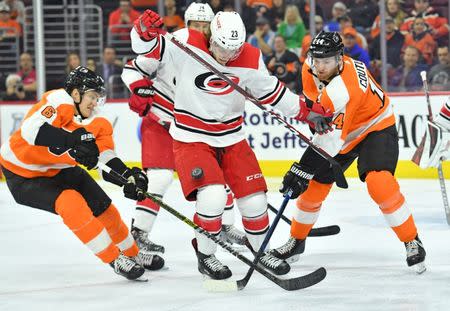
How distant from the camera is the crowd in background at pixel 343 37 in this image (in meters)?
8.08

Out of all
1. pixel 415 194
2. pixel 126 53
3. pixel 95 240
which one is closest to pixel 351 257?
pixel 95 240

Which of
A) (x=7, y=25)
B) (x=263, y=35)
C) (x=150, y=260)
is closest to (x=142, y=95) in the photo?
(x=150, y=260)

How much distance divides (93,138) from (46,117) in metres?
0.20

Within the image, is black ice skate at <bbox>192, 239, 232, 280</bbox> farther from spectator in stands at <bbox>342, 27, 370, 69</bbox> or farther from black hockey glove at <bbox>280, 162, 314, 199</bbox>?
spectator in stands at <bbox>342, 27, 370, 69</bbox>

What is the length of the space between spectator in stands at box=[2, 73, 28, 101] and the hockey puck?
5212 mm

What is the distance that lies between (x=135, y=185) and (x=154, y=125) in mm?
741

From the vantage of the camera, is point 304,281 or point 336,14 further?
point 336,14

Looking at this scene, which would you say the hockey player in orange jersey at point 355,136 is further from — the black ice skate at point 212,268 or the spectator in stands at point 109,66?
the spectator in stands at point 109,66

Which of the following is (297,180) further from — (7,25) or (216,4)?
(7,25)

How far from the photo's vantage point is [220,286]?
3.98m

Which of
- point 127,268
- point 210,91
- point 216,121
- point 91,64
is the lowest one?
point 91,64

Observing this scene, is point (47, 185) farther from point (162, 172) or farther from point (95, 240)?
point (162, 172)

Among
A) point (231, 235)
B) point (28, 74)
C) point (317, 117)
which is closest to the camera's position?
point (317, 117)

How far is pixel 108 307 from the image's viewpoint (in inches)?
148
